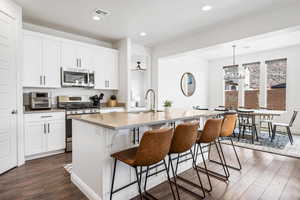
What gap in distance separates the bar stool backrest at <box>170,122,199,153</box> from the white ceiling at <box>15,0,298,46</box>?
215cm

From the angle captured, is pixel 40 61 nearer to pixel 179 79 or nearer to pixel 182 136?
pixel 182 136

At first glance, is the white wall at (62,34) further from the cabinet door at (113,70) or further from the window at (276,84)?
the window at (276,84)

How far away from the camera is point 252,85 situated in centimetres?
638

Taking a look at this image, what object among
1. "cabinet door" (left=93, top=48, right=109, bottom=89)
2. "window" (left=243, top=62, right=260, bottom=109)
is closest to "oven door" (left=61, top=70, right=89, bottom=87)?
"cabinet door" (left=93, top=48, right=109, bottom=89)

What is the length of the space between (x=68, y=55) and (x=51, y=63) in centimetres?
42

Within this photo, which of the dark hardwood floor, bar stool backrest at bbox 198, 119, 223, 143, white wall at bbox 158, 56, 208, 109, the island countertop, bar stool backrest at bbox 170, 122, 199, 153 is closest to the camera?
the island countertop

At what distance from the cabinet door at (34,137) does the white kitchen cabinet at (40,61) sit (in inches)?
32.6

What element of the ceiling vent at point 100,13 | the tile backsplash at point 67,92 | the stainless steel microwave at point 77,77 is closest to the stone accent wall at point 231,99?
the tile backsplash at point 67,92

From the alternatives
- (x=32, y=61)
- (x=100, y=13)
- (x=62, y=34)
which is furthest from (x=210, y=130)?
(x=62, y=34)

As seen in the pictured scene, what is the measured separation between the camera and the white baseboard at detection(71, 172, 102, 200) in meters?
1.89

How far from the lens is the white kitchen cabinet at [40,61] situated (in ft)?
10.6

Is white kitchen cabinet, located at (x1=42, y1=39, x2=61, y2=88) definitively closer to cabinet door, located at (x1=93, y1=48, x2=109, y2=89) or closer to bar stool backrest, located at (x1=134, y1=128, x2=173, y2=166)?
cabinet door, located at (x1=93, y1=48, x2=109, y2=89)

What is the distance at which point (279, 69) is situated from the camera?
575 cm

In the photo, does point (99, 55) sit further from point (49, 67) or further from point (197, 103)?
point (197, 103)
